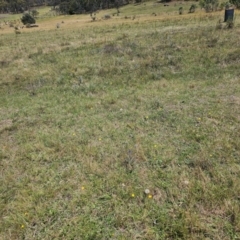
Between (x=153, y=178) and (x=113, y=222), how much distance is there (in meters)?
0.95

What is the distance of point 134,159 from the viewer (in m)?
4.07

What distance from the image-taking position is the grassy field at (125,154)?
9.89 ft

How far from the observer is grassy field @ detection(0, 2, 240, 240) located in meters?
3.02

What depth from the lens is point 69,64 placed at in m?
10.4

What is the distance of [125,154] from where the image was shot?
420cm

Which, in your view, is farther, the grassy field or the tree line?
the tree line

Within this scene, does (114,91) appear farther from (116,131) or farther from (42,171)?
(42,171)

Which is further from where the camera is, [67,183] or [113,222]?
[67,183]

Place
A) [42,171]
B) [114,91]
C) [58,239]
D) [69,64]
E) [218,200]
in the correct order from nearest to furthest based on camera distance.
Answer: [58,239] → [218,200] → [42,171] → [114,91] → [69,64]

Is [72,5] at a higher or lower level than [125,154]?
higher

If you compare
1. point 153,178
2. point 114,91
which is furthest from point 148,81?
point 153,178

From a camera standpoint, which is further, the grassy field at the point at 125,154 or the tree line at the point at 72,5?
the tree line at the point at 72,5

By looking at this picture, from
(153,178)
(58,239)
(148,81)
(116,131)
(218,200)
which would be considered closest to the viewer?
(58,239)

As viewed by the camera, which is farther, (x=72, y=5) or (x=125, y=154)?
(x=72, y=5)
